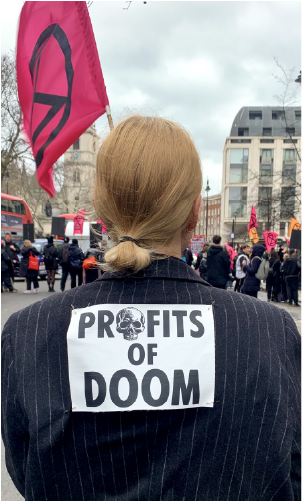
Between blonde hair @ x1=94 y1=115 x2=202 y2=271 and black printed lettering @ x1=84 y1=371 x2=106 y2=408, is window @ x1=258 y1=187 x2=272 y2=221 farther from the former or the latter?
→ black printed lettering @ x1=84 y1=371 x2=106 y2=408

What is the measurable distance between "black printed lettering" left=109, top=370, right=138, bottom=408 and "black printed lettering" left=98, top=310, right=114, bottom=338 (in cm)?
10

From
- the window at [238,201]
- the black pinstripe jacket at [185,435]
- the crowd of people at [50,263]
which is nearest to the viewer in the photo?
the black pinstripe jacket at [185,435]

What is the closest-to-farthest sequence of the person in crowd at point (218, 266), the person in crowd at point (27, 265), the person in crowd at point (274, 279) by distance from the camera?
1. the person in crowd at point (218, 266)
2. the person in crowd at point (27, 265)
3. the person in crowd at point (274, 279)

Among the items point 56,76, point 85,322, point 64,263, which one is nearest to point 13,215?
point 64,263

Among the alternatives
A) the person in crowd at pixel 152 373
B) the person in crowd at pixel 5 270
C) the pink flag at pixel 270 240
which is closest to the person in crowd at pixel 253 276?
the pink flag at pixel 270 240

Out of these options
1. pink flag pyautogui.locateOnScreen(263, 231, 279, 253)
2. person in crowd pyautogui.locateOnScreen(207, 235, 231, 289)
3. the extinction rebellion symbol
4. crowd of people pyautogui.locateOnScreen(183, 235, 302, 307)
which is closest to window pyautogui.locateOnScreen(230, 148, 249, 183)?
crowd of people pyautogui.locateOnScreen(183, 235, 302, 307)

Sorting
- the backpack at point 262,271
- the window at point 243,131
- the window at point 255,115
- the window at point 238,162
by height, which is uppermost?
the window at point 255,115

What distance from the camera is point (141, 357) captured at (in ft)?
3.28

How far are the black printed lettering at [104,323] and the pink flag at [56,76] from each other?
93.0 inches

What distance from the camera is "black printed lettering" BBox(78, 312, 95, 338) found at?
101 centimetres

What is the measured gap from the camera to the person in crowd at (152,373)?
38.2 inches

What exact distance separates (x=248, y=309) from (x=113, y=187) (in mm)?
472

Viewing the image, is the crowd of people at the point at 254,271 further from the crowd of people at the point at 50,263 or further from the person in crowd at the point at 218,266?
the crowd of people at the point at 50,263

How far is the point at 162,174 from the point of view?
100 centimetres
